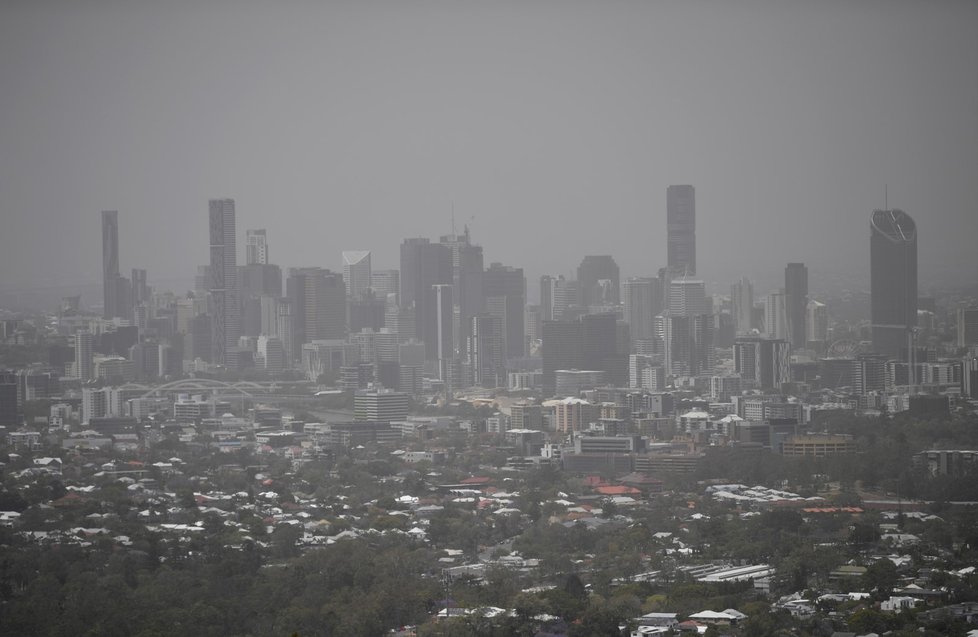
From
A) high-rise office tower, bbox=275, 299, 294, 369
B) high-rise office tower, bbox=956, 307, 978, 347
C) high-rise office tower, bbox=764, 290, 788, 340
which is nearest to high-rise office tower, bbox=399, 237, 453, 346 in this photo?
high-rise office tower, bbox=275, 299, 294, 369

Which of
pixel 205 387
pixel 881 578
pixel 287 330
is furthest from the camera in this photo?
pixel 287 330

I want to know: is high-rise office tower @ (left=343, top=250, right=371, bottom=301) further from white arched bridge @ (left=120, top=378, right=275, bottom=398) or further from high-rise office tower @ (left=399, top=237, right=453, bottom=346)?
white arched bridge @ (left=120, top=378, right=275, bottom=398)

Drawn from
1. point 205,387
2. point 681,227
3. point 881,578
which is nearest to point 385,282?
point 681,227

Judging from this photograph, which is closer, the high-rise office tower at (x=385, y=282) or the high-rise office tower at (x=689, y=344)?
the high-rise office tower at (x=689, y=344)

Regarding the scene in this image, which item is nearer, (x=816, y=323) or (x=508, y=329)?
(x=816, y=323)

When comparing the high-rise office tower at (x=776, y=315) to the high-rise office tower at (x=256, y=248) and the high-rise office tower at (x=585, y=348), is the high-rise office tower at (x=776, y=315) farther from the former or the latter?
the high-rise office tower at (x=256, y=248)

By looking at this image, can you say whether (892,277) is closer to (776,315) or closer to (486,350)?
(776,315)

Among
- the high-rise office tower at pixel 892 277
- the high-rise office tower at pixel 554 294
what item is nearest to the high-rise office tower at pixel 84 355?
the high-rise office tower at pixel 554 294
